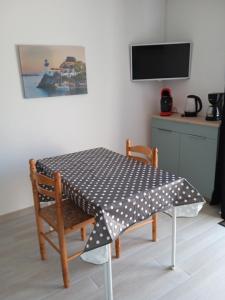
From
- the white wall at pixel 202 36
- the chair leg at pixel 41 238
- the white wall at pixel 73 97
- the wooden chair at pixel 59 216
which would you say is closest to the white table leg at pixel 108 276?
the wooden chair at pixel 59 216

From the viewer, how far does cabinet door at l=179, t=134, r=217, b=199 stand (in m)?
2.75

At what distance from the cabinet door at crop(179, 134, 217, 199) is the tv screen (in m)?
0.84

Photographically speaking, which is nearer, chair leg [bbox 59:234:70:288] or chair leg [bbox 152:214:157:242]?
chair leg [bbox 59:234:70:288]

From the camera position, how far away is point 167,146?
3.25m

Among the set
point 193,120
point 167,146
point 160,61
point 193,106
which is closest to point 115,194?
point 193,120

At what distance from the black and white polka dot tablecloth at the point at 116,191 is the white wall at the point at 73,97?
686 mm

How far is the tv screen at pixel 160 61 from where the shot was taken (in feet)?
10.2

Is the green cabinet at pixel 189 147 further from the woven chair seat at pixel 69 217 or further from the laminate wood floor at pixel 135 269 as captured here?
the woven chair seat at pixel 69 217

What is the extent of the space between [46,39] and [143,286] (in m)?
2.37

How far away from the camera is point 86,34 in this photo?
9.05 feet

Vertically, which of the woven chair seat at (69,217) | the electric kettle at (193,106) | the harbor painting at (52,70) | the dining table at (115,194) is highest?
the harbor painting at (52,70)

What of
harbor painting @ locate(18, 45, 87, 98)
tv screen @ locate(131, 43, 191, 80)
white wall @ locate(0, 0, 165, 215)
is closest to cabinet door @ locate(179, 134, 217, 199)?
white wall @ locate(0, 0, 165, 215)

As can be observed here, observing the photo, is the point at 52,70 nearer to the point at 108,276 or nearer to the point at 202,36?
the point at 202,36

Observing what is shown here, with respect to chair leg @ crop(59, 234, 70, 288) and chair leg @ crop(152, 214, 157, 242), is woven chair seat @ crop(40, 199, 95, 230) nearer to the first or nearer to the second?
chair leg @ crop(59, 234, 70, 288)
